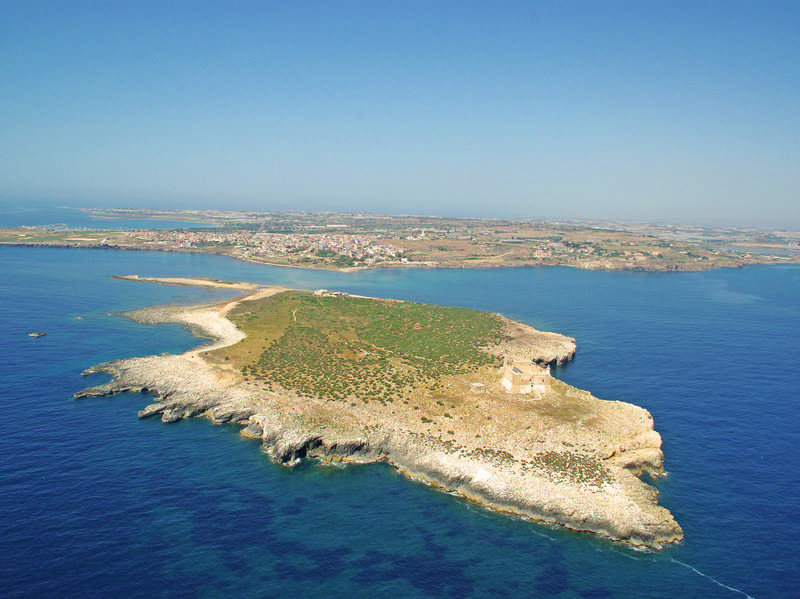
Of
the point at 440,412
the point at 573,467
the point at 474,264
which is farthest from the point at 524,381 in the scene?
the point at 474,264

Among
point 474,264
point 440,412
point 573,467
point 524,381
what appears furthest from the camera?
point 474,264

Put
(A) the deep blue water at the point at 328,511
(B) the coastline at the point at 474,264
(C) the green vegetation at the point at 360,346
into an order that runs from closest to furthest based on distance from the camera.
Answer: (A) the deep blue water at the point at 328,511
(C) the green vegetation at the point at 360,346
(B) the coastline at the point at 474,264

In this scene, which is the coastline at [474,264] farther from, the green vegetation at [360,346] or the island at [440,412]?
the island at [440,412]

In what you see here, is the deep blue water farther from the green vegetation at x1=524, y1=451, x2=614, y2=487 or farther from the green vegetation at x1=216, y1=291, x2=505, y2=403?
the green vegetation at x1=216, y1=291, x2=505, y2=403

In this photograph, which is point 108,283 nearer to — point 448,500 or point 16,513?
point 16,513

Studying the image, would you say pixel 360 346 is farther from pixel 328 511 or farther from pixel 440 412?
pixel 328 511

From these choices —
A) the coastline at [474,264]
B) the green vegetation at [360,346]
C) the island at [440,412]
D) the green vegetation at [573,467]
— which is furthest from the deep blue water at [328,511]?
the coastline at [474,264]
